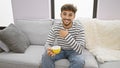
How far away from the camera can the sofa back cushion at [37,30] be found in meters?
2.26

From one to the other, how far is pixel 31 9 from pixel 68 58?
1.24 metres

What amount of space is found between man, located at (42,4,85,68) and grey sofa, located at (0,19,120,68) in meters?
0.08

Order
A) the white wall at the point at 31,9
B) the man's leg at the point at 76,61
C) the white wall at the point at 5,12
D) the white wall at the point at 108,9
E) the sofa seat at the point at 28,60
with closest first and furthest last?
1. the man's leg at the point at 76,61
2. the sofa seat at the point at 28,60
3. the white wall at the point at 108,9
4. the white wall at the point at 31,9
5. the white wall at the point at 5,12

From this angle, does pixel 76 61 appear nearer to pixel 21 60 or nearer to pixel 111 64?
pixel 111 64

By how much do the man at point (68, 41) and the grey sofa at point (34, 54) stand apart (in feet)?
0.27

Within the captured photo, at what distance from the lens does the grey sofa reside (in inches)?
68.0

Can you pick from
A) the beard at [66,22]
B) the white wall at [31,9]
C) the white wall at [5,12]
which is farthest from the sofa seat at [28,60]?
the white wall at [5,12]

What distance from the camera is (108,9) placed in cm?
245

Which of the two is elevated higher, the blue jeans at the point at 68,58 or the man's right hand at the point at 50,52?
the man's right hand at the point at 50,52

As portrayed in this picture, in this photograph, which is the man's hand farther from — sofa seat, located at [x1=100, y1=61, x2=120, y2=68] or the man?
sofa seat, located at [x1=100, y1=61, x2=120, y2=68]

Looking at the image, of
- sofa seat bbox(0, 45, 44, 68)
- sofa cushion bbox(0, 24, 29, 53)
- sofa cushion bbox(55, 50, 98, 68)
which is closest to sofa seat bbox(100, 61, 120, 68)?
sofa cushion bbox(55, 50, 98, 68)

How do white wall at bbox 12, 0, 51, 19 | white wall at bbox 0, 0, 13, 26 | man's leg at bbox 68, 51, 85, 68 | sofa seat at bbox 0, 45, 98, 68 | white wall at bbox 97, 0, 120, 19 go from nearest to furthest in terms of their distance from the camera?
man's leg at bbox 68, 51, 85, 68, sofa seat at bbox 0, 45, 98, 68, white wall at bbox 97, 0, 120, 19, white wall at bbox 12, 0, 51, 19, white wall at bbox 0, 0, 13, 26

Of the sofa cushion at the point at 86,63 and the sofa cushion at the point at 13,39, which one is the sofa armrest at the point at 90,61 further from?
the sofa cushion at the point at 13,39

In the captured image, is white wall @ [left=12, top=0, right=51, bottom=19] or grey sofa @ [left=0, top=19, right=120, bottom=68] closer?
grey sofa @ [left=0, top=19, right=120, bottom=68]
